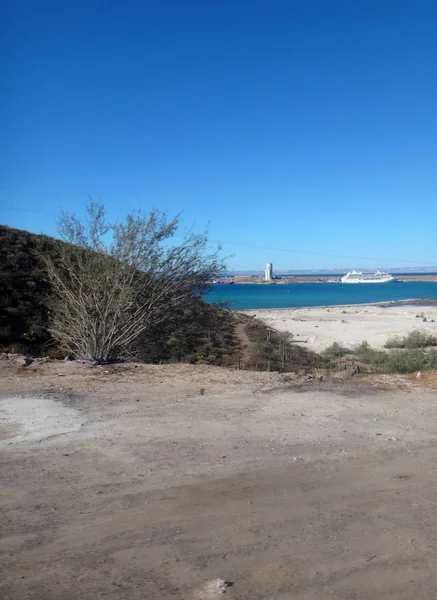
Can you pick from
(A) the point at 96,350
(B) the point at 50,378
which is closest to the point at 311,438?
(B) the point at 50,378

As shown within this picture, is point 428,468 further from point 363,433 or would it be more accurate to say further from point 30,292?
point 30,292

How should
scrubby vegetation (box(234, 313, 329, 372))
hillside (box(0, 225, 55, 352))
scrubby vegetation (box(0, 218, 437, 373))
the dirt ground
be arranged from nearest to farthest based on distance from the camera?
1. the dirt ground
2. scrubby vegetation (box(0, 218, 437, 373))
3. hillside (box(0, 225, 55, 352))
4. scrubby vegetation (box(234, 313, 329, 372))

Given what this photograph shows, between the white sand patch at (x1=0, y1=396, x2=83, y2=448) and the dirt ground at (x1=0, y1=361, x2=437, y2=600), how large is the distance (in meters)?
0.04

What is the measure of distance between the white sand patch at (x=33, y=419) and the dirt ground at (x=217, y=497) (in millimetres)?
38

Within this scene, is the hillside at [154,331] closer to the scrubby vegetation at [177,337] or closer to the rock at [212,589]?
the scrubby vegetation at [177,337]

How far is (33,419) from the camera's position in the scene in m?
7.57

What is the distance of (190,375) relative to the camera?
11.1 metres

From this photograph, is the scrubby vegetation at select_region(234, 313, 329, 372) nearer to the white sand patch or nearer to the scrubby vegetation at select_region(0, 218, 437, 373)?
the scrubby vegetation at select_region(0, 218, 437, 373)

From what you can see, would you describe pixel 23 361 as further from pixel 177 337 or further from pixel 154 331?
pixel 177 337

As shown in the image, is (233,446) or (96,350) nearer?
(233,446)

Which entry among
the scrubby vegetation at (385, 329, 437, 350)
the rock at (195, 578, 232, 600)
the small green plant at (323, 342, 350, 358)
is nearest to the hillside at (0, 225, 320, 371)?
the small green plant at (323, 342, 350, 358)

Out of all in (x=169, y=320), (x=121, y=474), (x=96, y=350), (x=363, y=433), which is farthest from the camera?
(x=169, y=320)

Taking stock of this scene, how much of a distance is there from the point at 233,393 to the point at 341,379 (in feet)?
8.88

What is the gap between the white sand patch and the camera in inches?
269
